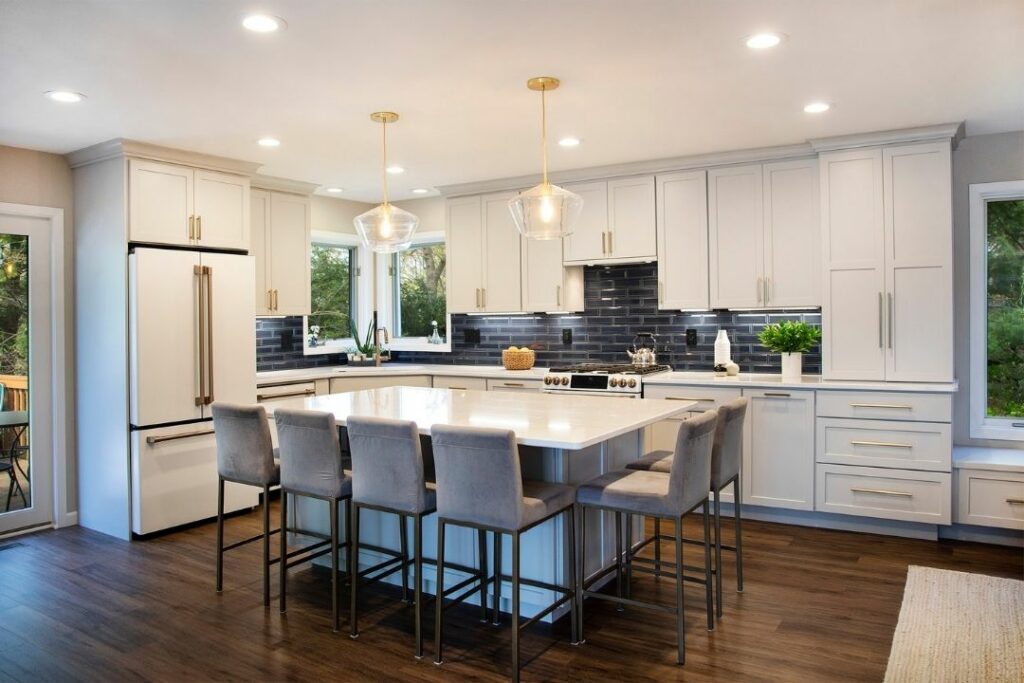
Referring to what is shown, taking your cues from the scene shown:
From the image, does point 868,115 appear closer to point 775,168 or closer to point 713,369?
point 775,168

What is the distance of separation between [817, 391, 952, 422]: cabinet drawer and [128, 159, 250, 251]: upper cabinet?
415 centimetres

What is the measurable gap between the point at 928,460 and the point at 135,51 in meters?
4.67

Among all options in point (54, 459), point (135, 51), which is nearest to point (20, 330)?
point (54, 459)

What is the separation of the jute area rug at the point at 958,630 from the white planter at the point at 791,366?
1417mm

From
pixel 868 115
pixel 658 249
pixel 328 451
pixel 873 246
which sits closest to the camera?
pixel 328 451

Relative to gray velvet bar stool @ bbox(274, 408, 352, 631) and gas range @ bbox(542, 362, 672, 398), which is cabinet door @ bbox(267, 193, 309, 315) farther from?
gray velvet bar stool @ bbox(274, 408, 352, 631)

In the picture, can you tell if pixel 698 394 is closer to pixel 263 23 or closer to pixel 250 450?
pixel 250 450

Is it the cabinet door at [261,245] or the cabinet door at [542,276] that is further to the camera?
the cabinet door at [542,276]

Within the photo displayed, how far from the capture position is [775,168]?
4.99m

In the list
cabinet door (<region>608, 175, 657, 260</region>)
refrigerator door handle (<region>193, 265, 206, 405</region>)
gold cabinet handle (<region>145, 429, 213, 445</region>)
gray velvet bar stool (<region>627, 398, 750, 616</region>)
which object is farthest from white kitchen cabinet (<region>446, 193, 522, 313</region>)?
gray velvet bar stool (<region>627, 398, 750, 616</region>)

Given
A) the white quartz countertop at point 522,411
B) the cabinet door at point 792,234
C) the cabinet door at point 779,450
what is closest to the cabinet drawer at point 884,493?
the cabinet door at point 779,450

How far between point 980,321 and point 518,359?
3248 millimetres

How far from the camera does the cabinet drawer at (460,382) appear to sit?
5.89m

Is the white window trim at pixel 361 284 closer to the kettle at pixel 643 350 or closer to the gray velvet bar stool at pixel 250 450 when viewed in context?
the kettle at pixel 643 350
